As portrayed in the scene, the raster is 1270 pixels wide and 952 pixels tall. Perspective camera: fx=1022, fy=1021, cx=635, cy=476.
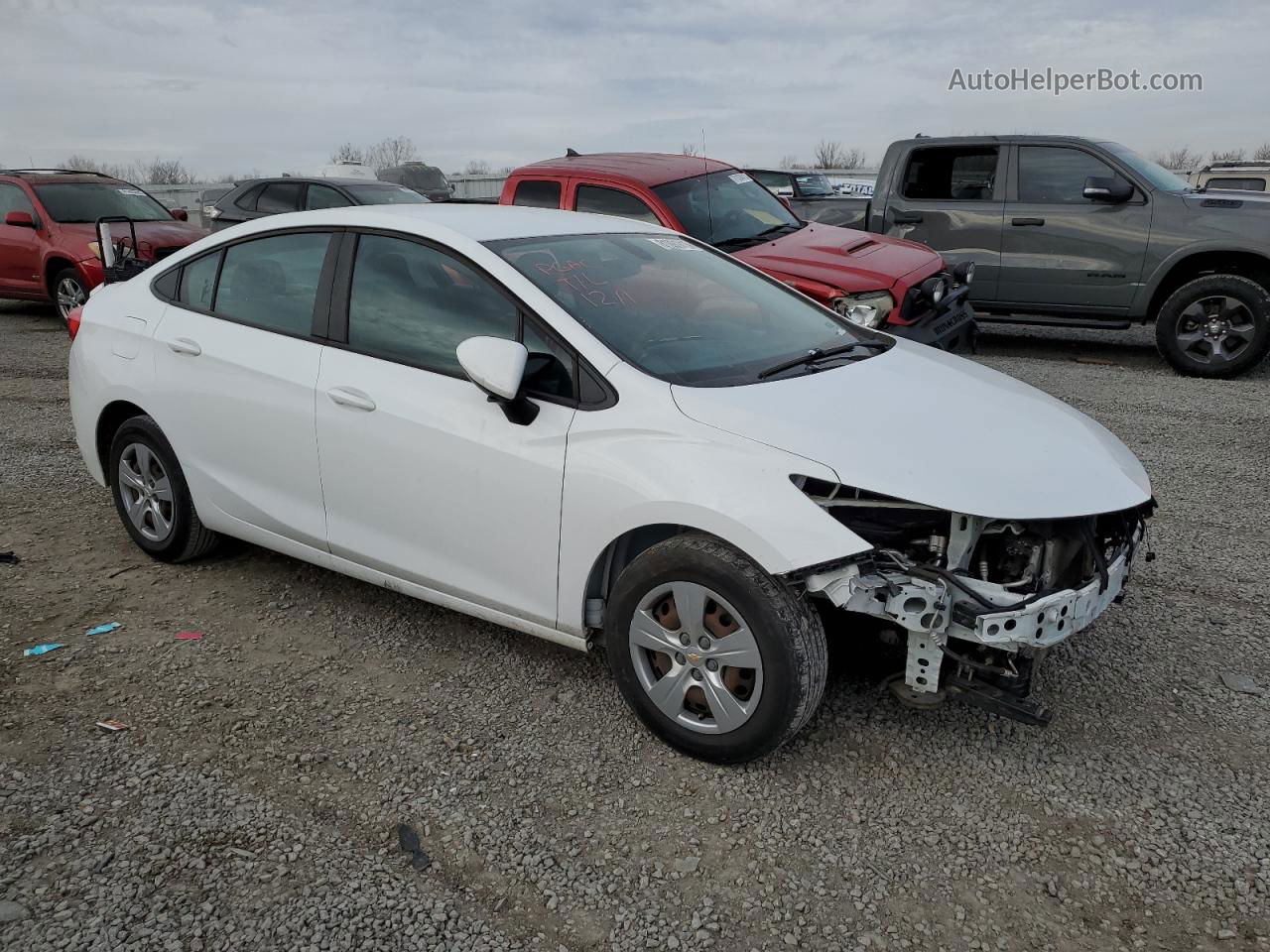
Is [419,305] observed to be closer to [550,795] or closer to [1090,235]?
[550,795]

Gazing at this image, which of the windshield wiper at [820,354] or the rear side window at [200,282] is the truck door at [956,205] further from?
the rear side window at [200,282]

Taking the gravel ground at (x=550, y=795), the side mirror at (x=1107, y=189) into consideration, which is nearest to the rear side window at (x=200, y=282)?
the gravel ground at (x=550, y=795)

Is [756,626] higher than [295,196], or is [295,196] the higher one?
[295,196]

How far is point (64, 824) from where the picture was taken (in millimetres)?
2857

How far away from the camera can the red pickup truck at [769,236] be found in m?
6.89

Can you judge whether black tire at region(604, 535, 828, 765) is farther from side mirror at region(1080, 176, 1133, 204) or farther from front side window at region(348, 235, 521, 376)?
side mirror at region(1080, 176, 1133, 204)

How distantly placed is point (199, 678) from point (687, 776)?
6.03 feet

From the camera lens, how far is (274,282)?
13.6ft

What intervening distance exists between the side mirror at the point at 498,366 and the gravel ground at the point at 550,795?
3.63 feet

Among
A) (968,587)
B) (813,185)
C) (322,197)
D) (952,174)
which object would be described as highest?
(813,185)

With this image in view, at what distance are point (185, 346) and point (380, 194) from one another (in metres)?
8.59

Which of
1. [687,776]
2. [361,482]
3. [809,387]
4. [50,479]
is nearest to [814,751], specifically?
[687,776]

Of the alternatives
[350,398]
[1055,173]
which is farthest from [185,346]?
[1055,173]

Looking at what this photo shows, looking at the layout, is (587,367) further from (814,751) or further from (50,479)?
(50,479)
